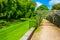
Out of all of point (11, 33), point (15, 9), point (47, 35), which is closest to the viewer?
point (47, 35)

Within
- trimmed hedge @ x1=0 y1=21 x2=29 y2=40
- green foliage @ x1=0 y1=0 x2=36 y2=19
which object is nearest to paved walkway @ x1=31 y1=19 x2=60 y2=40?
trimmed hedge @ x1=0 y1=21 x2=29 y2=40

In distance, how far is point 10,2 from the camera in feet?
151

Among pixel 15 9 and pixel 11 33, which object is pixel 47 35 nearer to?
pixel 11 33

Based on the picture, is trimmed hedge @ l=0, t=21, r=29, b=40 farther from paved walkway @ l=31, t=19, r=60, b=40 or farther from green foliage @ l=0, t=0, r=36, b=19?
green foliage @ l=0, t=0, r=36, b=19

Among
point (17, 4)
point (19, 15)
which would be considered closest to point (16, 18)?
point (19, 15)

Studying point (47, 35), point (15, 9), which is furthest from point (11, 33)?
point (15, 9)

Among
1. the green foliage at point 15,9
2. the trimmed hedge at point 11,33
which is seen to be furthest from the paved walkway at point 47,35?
the green foliage at point 15,9

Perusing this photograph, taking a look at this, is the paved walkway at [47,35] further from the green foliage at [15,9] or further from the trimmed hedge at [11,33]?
the green foliage at [15,9]

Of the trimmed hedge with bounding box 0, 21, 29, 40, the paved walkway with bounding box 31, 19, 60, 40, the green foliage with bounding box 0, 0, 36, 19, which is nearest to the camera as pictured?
the paved walkway with bounding box 31, 19, 60, 40

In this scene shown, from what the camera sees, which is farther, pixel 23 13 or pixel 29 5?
pixel 29 5

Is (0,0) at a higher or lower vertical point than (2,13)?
higher

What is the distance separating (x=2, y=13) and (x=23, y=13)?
700cm

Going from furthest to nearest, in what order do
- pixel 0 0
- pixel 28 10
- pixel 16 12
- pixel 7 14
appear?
1. pixel 28 10
2. pixel 16 12
3. pixel 7 14
4. pixel 0 0

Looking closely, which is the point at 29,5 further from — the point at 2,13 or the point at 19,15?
the point at 2,13
